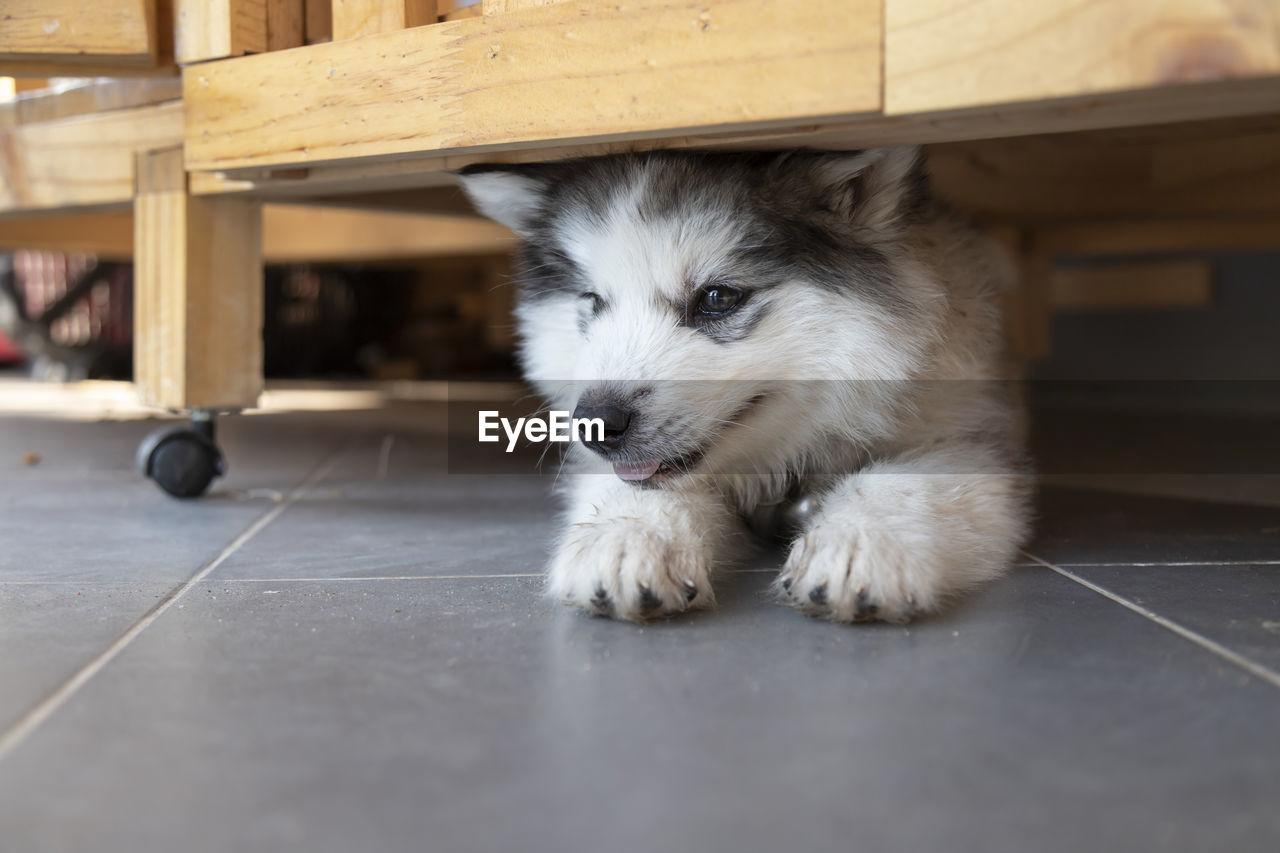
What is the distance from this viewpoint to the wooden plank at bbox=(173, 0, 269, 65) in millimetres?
1935

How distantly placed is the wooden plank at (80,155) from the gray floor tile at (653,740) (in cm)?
139

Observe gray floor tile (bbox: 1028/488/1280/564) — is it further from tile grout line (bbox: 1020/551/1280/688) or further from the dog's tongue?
the dog's tongue

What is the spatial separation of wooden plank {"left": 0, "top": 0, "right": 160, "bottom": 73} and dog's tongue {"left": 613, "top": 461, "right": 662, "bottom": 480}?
126 cm

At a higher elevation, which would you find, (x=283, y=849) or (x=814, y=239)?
(x=814, y=239)

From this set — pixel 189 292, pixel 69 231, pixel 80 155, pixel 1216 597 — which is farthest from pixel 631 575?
pixel 69 231

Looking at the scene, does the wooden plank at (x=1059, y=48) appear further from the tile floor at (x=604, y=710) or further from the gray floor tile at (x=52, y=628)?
the gray floor tile at (x=52, y=628)

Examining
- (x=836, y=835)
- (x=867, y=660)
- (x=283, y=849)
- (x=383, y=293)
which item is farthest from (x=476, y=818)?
(x=383, y=293)

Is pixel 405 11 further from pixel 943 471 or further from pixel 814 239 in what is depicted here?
pixel 943 471

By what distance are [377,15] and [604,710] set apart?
136 centimetres

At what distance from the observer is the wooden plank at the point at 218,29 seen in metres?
1.93

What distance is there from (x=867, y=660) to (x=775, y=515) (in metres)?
0.81

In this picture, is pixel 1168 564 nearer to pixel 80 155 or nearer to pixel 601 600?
pixel 601 600

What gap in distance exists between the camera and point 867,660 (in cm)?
121

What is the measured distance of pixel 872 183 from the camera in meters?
1.91
